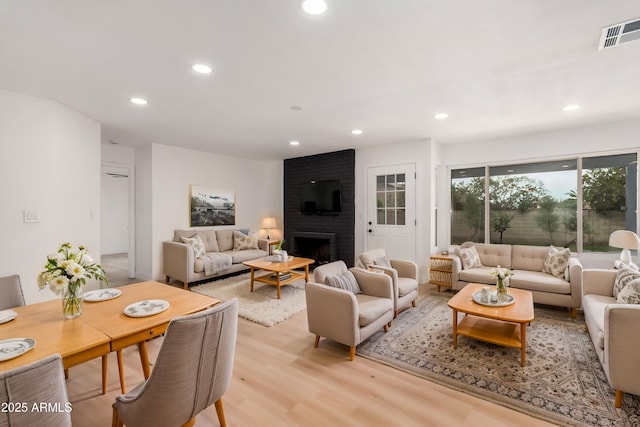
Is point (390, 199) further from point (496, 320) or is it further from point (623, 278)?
point (623, 278)

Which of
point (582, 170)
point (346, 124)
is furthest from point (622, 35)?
point (582, 170)

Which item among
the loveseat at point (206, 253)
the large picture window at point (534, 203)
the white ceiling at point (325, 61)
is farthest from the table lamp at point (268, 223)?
the large picture window at point (534, 203)

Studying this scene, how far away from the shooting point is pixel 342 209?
20.1 ft

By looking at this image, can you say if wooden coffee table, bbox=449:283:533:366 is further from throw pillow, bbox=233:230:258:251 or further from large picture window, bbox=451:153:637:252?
throw pillow, bbox=233:230:258:251

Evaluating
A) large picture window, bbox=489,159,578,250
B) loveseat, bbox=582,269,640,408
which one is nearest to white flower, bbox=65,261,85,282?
loveseat, bbox=582,269,640,408

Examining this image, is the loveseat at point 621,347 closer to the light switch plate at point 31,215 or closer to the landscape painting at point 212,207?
the light switch plate at point 31,215

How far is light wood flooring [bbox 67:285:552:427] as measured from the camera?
1.92 metres

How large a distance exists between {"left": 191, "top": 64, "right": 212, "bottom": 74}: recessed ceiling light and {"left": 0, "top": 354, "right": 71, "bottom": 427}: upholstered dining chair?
2292 mm

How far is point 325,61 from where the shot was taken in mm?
2414

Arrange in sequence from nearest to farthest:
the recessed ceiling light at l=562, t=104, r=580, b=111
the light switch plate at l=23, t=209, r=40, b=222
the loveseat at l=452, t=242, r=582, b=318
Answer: the light switch plate at l=23, t=209, r=40, b=222, the recessed ceiling light at l=562, t=104, r=580, b=111, the loveseat at l=452, t=242, r=582, b=318

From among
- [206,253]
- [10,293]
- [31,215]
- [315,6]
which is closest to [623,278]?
[315,6]

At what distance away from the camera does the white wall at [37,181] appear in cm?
302

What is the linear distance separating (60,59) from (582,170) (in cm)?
664

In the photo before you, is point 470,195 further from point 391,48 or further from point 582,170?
point 391,48
